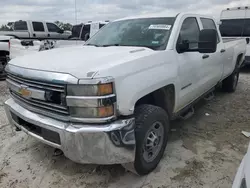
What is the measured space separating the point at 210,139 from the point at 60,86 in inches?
98.3

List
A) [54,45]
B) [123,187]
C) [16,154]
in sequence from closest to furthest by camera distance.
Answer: [123,187] < [16,154] < [54,45]

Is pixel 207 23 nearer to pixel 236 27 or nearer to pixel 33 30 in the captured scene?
pixel 236 27

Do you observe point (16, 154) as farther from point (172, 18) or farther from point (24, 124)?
point (172, 18)

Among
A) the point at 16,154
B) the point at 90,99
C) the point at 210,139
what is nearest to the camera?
the point at 90,99

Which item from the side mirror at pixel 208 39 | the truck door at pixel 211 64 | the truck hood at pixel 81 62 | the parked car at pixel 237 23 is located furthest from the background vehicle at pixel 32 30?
the side mirror at pixel 208 39

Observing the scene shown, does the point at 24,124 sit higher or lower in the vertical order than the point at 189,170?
higher

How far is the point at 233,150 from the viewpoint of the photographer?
3.42m

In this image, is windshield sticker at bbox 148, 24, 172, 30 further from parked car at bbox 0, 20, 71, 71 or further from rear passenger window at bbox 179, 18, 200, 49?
parked car at bbox 0, 20, 71, 71

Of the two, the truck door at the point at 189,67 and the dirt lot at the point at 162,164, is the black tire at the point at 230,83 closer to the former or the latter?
the dirt lot at the point at 162,164

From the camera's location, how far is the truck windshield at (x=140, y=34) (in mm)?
3279

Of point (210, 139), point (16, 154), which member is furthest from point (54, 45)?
point (210, 139)

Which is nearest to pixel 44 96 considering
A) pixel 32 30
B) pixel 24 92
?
pixel 24 92

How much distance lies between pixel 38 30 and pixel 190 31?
466 inches

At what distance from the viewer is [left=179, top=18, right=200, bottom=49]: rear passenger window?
353cm
